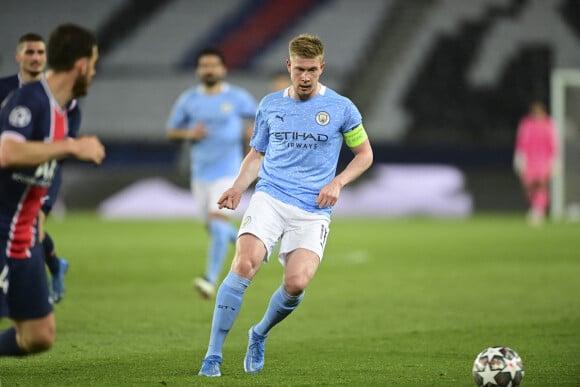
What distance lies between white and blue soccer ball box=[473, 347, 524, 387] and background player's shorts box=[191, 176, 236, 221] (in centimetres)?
623

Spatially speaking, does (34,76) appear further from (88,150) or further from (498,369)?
(498,369)

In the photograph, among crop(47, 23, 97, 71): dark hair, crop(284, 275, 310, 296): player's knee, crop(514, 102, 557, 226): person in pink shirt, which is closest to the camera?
crop(47, 23, 97, 71): dark hair

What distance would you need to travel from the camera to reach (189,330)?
9.33 metres

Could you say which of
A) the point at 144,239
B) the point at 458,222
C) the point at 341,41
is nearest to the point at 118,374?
the point at 144,239

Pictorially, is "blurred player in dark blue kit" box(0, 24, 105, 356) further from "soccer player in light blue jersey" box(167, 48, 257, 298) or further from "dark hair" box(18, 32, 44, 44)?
"soccer player in light blue jersey" box(167, 48, 257, 298)

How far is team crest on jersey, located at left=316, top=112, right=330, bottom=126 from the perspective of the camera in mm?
7242

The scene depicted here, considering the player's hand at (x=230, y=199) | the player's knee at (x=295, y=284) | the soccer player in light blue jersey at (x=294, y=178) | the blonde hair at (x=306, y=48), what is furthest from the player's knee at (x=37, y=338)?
the blonde hair at (x=306, y=48)

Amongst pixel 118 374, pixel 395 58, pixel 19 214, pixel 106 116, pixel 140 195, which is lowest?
pixel 118 374

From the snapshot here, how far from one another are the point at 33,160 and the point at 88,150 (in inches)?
11.9

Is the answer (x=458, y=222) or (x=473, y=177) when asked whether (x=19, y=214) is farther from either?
(x=473, y=177)

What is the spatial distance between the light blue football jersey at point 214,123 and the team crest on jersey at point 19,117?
6.84m

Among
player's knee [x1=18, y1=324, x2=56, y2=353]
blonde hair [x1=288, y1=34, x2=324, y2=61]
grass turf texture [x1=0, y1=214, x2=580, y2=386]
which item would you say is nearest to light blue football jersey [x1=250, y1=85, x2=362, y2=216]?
blonde hair [x1=288, y1=34, x2=324, y2=61]

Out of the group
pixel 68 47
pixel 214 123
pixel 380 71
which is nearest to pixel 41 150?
pixel 68 47

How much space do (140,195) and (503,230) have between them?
9.41 metres
